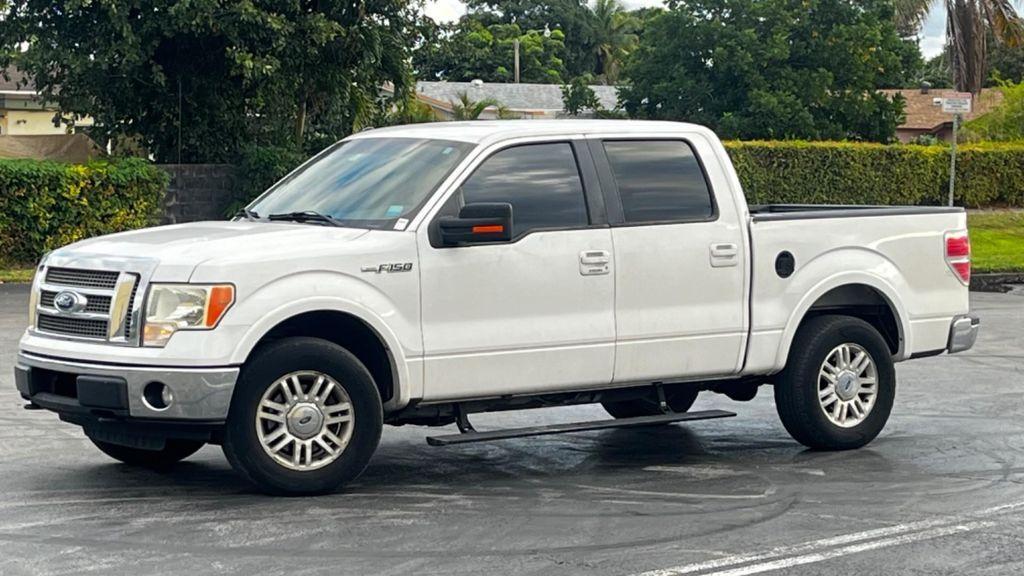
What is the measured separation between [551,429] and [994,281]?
18.2 meters

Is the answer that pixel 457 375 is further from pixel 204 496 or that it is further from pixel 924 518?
pixel 924 518

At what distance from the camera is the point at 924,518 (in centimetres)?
803

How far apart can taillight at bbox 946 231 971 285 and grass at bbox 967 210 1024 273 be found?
53.8ft

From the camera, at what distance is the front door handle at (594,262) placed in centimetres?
894

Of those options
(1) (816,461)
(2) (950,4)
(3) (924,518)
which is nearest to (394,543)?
(3) (924,518)

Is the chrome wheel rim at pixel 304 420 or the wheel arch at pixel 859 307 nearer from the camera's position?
the chrome wheel rim at pixel 304 420

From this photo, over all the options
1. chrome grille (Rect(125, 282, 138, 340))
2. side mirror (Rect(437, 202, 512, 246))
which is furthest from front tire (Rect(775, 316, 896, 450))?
chrome grille (Rect(125, 282, 138, 340))

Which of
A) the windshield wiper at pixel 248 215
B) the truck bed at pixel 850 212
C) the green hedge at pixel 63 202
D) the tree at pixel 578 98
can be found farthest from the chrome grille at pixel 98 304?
the tree at pixel 578 98

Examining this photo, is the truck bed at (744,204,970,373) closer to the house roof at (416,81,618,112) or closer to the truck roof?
the truck roof

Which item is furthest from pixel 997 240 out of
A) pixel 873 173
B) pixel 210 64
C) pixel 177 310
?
pixel 177 310

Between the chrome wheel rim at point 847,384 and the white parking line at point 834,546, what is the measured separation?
1.76 m

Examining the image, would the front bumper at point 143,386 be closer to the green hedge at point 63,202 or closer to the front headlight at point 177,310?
the front headlight at point 177,310

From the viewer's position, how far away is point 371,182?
29.5 feet

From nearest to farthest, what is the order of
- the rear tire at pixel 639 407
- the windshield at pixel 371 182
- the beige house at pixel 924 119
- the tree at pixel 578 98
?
the windshield at pixel 371 182 < the rear tire at pixel 639 407 < the tree at pixel 578 98 < the beige house at pixel 924 119
